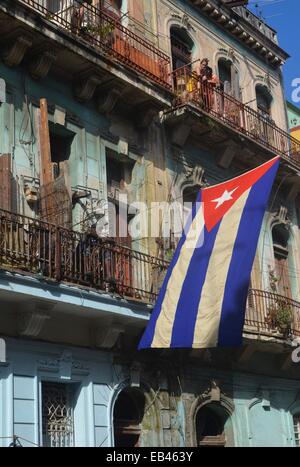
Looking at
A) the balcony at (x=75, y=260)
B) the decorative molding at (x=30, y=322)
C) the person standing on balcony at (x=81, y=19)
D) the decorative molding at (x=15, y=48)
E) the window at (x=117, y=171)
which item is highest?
the person standing on balcony at (x=81, y=19)

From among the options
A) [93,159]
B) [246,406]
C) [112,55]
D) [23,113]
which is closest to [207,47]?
[112,55]

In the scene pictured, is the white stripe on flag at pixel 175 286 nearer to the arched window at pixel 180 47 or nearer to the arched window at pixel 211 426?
the arched window at pixel 211 426

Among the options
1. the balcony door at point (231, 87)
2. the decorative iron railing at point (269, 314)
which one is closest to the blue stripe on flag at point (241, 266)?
the decorative iron railing at point (269, 314)

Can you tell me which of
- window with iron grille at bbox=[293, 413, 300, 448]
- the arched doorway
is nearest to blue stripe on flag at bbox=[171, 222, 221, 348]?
window with iron grille at bbox=[293, 413, 300, 448]

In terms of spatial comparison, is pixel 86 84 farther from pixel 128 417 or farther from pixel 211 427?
pixel 211 427

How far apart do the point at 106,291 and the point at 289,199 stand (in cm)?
861

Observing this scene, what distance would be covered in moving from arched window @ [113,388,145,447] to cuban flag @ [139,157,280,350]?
2.89 meters

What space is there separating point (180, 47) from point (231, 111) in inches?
77.5

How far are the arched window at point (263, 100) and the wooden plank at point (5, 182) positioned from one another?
9.96 meters

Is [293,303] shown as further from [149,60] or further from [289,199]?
[149,60]

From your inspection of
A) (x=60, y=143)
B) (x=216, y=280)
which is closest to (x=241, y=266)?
(x=216, y=280)

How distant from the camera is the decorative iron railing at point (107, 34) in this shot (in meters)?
13.0

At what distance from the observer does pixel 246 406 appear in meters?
14.8

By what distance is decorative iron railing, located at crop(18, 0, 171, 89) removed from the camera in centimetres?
1303
